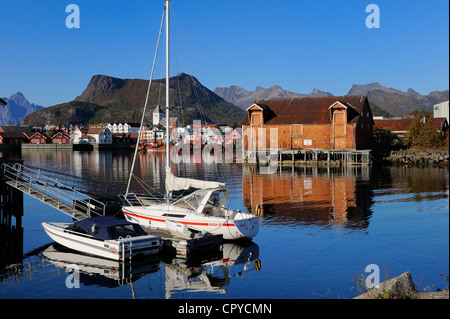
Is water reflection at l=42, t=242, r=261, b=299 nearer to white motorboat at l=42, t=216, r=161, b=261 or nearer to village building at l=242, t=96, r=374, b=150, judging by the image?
white motorboat at l=42, t=216, r=161, b=261

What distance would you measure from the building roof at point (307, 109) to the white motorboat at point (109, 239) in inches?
2370

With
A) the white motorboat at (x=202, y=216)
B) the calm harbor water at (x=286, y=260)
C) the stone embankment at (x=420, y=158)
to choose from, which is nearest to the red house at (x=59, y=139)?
the stone embankment at (x=420, y=158)

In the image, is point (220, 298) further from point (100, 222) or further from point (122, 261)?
point (100, 222)

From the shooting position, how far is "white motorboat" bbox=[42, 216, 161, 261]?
21.5 m

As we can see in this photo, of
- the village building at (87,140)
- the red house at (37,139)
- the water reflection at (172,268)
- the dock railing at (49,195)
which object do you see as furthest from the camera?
the village building at (87,140)

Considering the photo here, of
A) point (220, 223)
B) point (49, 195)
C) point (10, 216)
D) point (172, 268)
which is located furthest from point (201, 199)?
point (10, 216)

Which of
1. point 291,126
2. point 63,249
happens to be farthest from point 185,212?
point 291,126

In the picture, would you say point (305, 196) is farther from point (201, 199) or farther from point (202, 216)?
point (202, 216)

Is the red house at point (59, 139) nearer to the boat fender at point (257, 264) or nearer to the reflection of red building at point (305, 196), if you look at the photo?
the reflection of red building at point (305, 196)

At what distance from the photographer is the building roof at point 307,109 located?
257ft

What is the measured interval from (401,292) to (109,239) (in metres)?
14.4

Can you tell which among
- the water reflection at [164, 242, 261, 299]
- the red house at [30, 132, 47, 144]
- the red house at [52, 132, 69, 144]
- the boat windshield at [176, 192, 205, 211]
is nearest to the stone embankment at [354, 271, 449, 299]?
the water reflection at [164, 242, 261, 299]
